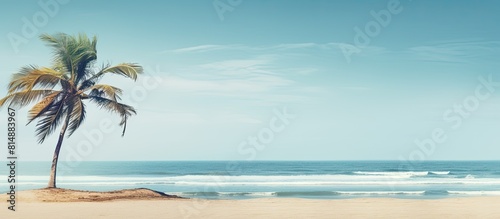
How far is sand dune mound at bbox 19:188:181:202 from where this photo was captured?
1641cm

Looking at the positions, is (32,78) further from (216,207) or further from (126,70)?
(216,207)

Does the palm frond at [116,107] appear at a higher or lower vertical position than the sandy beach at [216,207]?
higher

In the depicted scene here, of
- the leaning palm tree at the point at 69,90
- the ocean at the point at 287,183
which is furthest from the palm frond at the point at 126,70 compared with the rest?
the ocean at the point at 287,183

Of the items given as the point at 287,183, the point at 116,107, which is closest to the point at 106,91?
the point at 116,107

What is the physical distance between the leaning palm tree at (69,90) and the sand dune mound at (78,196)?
2.35ft

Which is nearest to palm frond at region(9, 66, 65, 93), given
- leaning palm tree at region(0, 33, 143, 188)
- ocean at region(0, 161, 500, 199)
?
leaning palm tree at region(0, 33, 143, 188)

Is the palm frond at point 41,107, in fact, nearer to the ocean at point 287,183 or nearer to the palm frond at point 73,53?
the palm frond at point 73,53

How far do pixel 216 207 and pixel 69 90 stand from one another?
6.20 metres

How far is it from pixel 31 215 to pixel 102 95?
5393 mm

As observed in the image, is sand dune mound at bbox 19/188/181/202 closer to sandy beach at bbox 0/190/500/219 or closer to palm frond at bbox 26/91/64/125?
sandy beach at bbox 0/190/500/219

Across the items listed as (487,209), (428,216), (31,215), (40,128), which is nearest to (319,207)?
(428,216)

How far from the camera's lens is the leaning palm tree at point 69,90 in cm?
1725

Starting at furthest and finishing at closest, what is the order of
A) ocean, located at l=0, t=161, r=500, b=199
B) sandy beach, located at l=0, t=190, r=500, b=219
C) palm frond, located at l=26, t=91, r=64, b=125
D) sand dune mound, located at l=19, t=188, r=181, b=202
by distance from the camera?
1. ocean, located at l=0, t=161, r=500, b=199
2. palm frond, located at l=26, t=91, r=64, b=125
3. sand dune mound, located at l=19, t=188, r=181, b=202
4. sandy beach, located at l=0, t=190, r=500, b=219

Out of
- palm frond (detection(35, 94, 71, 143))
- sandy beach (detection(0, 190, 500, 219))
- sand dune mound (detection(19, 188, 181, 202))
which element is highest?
palm frond (detection(35, 94, 71, 143))
